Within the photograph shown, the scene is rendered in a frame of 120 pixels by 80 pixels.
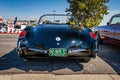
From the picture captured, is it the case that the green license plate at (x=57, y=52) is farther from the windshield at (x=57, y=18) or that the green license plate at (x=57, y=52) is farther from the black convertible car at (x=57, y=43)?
the windshield at (x=57, y=18)

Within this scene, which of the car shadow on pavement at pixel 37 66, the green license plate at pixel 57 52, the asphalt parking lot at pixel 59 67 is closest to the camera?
the green license plate at pixel 57 52

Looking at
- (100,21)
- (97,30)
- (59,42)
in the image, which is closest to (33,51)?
(59,42)

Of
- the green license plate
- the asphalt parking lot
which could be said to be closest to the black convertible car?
the green license plate

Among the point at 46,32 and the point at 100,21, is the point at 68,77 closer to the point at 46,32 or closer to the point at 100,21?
the point at 46,32

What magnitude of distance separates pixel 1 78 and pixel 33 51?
0.79 m

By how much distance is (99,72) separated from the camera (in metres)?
4.69

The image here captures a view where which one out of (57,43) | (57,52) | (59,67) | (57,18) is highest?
(57,18)

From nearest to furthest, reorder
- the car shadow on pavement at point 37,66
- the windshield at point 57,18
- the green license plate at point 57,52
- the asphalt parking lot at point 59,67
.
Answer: the green license plate at point 57,52 → the asphalt parking lot at point 59,67 → the car shadow on pavement at point 37,66 → the windshield at point 57,18

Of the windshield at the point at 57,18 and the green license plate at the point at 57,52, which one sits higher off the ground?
the windshield at the point at 57,18

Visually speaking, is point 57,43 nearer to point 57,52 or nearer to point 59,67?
point 57,52

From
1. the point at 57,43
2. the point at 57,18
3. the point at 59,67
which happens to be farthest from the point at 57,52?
the point at 57,18

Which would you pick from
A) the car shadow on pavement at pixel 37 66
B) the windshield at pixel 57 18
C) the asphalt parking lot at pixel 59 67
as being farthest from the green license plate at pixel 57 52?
the windshield at pixel 57 18

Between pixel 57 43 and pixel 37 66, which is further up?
pixel 57 43

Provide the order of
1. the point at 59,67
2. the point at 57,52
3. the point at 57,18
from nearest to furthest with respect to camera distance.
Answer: the point at 57,52, the point at 59,67, the point at 57,18
